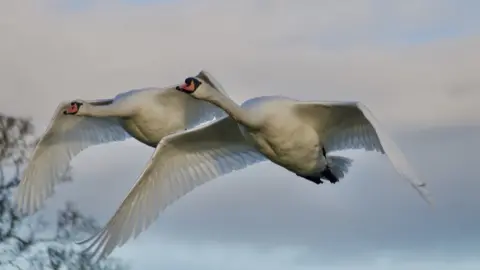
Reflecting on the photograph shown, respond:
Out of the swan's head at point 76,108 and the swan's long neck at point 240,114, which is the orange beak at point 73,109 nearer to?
the swan's head at point 76,108

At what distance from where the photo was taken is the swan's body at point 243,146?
12219 millimetres

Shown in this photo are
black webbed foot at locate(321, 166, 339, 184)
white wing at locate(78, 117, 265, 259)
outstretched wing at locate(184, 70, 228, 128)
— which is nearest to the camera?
black webbed foot at locate(321, 166, 339, 184)

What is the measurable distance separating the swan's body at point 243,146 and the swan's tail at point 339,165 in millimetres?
11

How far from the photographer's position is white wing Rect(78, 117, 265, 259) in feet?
44.7

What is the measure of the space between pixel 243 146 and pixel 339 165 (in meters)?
1.27

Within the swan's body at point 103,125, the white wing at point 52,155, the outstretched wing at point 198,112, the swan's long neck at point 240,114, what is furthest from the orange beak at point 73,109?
the swan's long neck at point 240,114

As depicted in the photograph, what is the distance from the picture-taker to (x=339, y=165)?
13.4 m

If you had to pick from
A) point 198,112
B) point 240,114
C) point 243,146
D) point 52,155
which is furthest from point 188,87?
point 52,155

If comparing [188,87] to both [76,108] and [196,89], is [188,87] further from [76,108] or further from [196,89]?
[76,108]

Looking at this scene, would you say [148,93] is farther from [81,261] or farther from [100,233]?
[81,261]

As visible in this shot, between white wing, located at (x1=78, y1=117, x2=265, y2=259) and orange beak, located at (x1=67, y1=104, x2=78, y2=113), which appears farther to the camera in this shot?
orange beak, located at (x1=67, y1=104, x2=78, y2=113)

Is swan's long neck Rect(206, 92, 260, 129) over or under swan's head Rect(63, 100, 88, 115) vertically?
under

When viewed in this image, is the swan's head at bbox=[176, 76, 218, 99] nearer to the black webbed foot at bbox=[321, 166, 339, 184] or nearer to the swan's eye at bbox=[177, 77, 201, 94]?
the swan's eye at bbox=[177, 77, 201, 94]

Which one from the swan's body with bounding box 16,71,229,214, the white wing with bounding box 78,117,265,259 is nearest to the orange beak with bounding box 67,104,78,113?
the swan's body with bounding box 16,71,229,214
